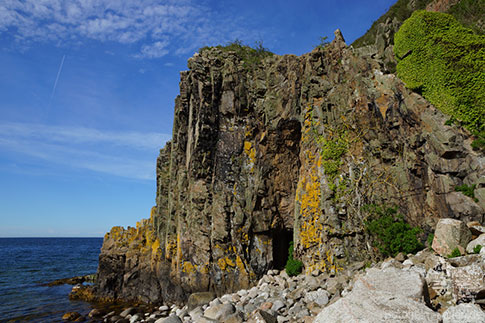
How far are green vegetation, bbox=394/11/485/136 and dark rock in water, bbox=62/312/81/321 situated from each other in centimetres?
2460

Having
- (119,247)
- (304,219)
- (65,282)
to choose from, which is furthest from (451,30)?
(65,282)

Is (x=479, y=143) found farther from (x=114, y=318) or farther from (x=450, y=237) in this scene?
(x=114, y=318)

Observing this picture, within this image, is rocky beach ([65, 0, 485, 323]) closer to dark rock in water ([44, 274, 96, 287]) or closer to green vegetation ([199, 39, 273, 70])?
green vegetation ([199, 39, 273, 70])

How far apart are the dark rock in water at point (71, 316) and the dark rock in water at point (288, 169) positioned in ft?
14.2

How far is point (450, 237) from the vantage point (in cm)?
912

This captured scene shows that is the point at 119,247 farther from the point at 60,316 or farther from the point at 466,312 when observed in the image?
the point at 466,312

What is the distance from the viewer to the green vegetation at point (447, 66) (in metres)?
11.7

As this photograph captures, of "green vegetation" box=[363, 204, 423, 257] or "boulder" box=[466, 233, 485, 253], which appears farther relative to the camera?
"green vegetation" box=[363, 204, 423, 257]

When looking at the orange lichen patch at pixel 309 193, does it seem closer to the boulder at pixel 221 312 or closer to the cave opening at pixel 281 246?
the cave opening at pixel 281 246

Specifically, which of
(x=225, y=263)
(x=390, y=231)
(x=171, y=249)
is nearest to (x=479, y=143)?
(x=390, y=231)

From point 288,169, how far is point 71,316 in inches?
699

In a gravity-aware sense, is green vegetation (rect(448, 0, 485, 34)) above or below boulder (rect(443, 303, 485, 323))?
above

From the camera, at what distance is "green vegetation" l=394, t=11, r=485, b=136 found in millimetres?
11703

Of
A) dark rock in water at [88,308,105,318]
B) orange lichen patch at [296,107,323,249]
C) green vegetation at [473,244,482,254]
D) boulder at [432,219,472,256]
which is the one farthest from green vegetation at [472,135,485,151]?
dark rock in water at [88,308,105,318]
